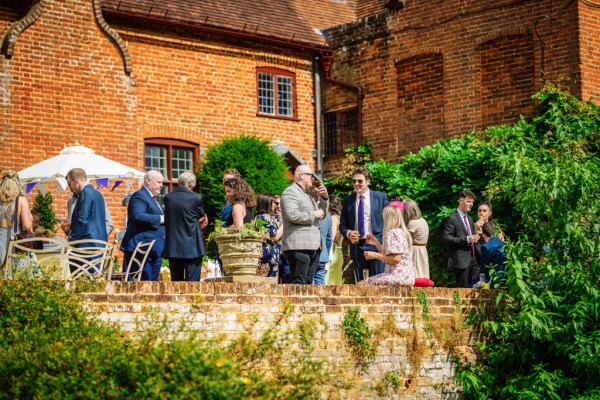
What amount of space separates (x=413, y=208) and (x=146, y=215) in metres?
3.45

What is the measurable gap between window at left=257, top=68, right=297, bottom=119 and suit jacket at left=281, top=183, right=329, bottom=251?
1112 centimetres

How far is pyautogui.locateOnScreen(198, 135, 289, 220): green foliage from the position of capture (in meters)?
20.6

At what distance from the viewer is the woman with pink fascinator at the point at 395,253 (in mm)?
12328

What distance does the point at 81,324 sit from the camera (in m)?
9.64

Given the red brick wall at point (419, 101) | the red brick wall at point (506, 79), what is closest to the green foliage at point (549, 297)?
the red brick wall at point (506, 79)

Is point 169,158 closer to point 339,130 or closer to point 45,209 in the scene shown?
point 45,209

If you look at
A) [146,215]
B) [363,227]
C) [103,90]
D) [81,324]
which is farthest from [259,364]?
[103,90]

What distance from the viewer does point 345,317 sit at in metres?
11.9

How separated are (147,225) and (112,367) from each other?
14.1ft

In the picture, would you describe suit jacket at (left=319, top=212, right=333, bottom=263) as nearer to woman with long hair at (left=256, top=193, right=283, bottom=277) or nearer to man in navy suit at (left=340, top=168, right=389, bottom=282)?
man in navy suit at (left=340, top=168, right=389, bottom=282)

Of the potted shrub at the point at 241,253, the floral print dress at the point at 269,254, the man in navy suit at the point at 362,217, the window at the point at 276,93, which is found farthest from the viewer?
the window at the point at 276,93

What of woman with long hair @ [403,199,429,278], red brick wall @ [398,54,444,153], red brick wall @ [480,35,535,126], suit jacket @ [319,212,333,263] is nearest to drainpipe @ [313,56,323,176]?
red brick wall @ [398,54,444,153]

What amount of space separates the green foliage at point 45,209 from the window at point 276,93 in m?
5.93

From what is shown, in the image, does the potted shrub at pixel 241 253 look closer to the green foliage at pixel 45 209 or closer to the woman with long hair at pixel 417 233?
the woman with long hair at pixel 417 233
